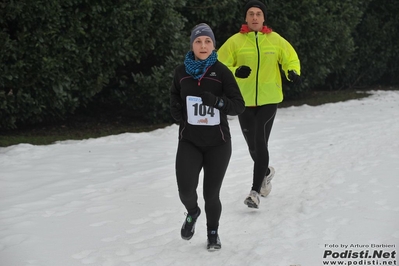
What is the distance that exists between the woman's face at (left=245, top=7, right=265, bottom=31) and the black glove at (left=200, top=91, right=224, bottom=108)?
5.77ft

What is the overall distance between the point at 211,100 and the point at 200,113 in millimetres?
243

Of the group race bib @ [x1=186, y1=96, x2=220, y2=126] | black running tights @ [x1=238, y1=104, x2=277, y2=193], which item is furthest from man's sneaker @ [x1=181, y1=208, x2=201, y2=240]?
black running tights @ [x1=238, y1=104, x2=277, y2=193]

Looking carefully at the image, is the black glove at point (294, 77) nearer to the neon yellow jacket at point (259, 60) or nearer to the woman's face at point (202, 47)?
the neon yellow jacket at point (259, 60)

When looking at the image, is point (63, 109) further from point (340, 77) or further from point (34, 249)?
point (340, 77)

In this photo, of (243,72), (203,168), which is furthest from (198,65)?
(243,72)

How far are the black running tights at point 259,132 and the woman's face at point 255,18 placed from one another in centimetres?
78

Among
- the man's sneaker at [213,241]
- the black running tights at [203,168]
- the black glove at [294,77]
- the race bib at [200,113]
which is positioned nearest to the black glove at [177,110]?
the race bib at [200,113]

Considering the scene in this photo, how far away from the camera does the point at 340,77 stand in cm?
1881

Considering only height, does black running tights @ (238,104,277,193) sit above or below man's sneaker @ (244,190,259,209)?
above

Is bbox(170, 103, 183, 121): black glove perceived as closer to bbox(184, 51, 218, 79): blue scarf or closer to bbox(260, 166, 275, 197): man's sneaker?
bbox(184, 51, 218, 79): blue scarf

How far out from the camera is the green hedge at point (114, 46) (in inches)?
395

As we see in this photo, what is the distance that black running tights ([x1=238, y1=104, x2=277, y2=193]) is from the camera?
6.38 metres

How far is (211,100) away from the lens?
486 centimetres

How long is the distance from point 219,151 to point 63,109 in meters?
6.22
